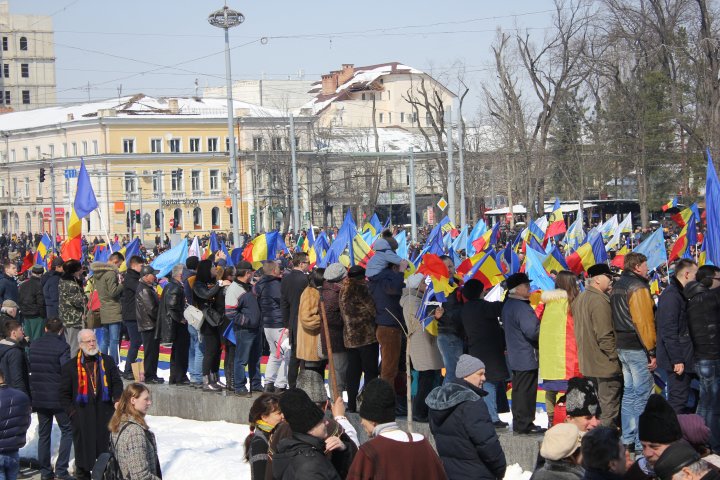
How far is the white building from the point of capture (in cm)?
12862

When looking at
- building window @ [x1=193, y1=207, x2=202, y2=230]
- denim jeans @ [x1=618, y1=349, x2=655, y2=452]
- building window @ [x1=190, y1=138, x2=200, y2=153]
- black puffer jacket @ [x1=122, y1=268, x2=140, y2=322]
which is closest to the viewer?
denim jeans @ [x1=618, y1=349, x2=655, y2=452]

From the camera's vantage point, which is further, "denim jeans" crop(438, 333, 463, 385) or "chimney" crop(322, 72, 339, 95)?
"chimney" crop(322, 72, 339, 95)

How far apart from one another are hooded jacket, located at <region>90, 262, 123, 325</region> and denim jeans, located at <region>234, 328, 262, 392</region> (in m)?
2.88

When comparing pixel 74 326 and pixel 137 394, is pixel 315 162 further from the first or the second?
pixel 137 394

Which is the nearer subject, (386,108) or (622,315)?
(622,315)

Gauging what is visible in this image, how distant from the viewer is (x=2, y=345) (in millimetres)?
11867

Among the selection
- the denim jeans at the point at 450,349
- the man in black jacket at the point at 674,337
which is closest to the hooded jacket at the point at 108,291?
the denim jeans at the point at 450,349

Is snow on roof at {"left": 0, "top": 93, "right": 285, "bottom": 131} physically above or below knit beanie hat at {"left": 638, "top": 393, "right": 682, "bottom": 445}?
above

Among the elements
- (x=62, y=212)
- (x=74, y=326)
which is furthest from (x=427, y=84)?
(x=74, y=326)

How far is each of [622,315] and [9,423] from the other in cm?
512

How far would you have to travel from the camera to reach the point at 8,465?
33.1ft

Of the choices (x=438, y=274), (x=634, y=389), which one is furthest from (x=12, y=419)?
(x=634, y=389)

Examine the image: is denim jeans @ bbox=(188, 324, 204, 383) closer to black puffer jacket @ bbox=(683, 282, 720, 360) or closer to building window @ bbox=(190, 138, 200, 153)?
black puffer jacket @ bbox=(683, 282, 720, 360)

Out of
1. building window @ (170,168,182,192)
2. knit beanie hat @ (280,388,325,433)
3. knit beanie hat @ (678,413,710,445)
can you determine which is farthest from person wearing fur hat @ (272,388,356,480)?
building window @ (170,168,182,192)
